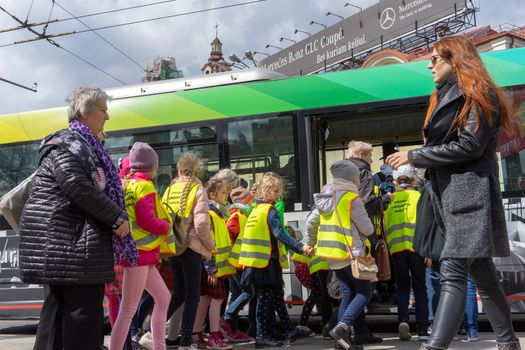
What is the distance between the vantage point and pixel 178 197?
18.4 feet

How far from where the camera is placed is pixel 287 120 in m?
7.59

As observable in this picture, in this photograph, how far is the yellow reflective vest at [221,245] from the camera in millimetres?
6352

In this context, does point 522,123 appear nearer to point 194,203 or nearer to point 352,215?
point 352,215

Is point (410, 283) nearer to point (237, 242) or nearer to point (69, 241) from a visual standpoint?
point (237, 242)

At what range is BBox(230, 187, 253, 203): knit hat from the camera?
22.3 ft

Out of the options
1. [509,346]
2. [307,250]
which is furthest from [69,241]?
[307,250]

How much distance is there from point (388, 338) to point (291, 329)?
1059 mm

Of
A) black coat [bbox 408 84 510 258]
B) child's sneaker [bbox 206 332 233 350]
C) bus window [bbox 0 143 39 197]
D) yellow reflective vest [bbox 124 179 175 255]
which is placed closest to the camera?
black coat [bbox 408 84 510 258]

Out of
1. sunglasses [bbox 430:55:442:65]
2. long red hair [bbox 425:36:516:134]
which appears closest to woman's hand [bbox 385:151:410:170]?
long red hair [bbox 425:36:516:134]

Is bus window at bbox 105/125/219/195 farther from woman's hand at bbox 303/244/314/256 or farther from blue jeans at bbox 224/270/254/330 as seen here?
woman's hand at bbox 303/244/314/256

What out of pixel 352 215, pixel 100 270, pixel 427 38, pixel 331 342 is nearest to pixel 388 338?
pixel 331 342

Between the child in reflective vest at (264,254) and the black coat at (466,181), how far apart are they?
100 inches

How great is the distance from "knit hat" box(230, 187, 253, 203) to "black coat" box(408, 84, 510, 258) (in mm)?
3379

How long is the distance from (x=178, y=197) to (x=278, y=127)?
239 centimetres
